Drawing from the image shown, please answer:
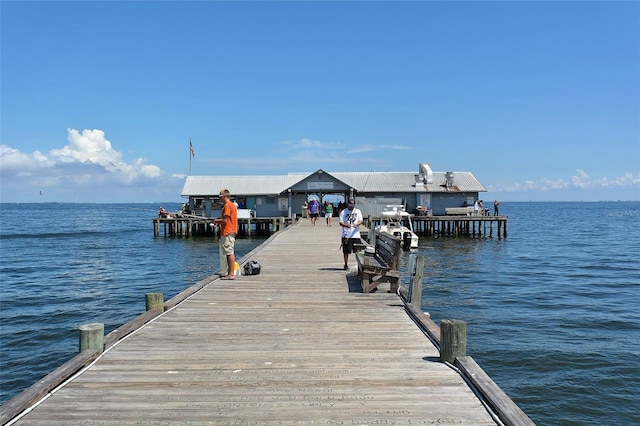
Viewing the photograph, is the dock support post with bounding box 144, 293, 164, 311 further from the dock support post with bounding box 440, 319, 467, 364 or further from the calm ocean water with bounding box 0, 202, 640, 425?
the dock support post with bounding box 440, 319, 467, 364

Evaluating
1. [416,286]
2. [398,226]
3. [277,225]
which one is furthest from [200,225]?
[416,286]

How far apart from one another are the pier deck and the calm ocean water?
394 centimetres

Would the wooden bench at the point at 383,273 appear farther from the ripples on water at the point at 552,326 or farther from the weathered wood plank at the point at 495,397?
the weathered wood plank at the point at 495,397

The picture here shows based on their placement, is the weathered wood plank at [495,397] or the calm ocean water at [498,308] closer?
the weathered wood plank at [495,397]

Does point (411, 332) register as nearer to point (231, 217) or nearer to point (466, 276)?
point (231, 217)

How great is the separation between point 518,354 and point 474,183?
127 feet

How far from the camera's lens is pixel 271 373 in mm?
5750

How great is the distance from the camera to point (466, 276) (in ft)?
77.5

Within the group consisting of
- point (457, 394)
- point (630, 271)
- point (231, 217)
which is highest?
point (231, 217)

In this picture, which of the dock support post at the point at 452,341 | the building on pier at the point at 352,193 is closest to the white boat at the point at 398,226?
the building on pier at the point at 352,193

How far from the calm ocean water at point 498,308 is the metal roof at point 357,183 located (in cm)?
1186

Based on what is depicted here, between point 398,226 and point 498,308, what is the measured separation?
65.9 ft

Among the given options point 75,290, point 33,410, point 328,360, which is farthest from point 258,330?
point 75,290

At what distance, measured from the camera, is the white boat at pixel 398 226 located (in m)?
33.8
